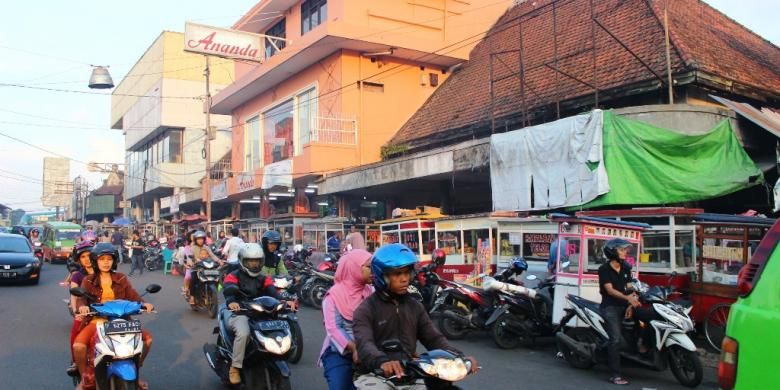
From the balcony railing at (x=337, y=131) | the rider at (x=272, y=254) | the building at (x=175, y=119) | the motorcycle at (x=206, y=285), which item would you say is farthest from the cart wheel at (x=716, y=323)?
the building at (x=175, y=119)

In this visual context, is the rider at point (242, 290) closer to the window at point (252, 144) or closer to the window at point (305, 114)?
the window at point (305, 114)

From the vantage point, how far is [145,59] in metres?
49.1

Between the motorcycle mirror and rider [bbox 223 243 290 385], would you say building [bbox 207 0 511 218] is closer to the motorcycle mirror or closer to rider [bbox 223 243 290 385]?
rider [bbox 223 243 290 385]

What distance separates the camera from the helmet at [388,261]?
3.55 m

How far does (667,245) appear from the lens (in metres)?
10.1

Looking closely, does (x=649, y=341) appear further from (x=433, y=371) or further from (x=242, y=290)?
(x=433, y=371)

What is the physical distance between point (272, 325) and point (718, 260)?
288 inches

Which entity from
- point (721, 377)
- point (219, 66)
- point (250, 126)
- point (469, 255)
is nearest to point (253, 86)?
point (250, 126)

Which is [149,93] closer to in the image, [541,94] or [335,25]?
[335,25]

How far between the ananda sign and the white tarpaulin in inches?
577

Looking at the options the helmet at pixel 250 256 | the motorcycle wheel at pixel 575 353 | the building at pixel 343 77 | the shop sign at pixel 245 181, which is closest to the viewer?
the helmet at pixel 250 256

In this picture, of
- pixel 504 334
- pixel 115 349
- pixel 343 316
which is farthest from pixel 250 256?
pixel 504 334

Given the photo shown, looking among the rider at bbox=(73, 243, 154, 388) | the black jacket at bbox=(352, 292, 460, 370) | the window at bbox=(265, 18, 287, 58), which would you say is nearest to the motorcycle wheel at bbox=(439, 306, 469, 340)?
the rider at bbox=(73, 243, 154, 388)

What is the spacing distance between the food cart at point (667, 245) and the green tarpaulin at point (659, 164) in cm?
173
